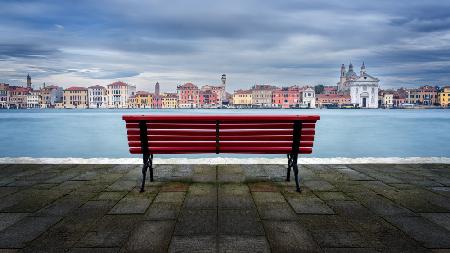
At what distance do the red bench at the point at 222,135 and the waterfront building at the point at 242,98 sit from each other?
141 metres

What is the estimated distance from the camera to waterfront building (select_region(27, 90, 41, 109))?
15766 cm

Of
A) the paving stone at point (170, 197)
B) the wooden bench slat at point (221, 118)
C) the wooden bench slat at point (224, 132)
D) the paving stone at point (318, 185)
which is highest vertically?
the wooden bench slat at point (221, 118)

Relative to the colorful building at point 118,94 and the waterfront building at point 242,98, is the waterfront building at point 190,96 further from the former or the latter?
the colorful building at point 118,94

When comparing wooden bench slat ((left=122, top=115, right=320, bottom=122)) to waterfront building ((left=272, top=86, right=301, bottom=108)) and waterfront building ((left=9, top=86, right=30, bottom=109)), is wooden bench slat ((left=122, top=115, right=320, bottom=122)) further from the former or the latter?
waterfront building ((left=9, top=86, right=30, bottom=109))

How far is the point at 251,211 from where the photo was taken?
3383 mm

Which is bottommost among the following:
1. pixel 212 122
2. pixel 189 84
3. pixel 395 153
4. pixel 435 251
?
pixel 395 153

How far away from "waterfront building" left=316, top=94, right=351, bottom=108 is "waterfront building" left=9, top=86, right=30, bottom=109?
129822mm

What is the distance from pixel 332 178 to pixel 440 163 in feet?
8.21

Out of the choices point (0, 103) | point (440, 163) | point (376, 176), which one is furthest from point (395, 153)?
point (0, 103)

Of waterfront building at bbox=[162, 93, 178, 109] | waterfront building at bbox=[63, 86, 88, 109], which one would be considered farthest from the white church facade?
waterfront building at bbox=[63, 86, 88, 109]

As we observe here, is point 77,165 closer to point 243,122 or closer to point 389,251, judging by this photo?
point 243,122

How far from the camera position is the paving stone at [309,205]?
339 cm

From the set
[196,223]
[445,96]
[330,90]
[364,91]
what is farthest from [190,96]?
[196,223]

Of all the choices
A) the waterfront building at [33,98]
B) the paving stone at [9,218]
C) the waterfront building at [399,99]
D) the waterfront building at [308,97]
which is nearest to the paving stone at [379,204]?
the paving stone at [9,218]
